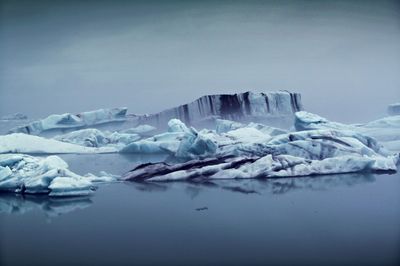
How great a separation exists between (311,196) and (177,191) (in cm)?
112

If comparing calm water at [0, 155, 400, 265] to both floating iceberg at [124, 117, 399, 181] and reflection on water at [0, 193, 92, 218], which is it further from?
floating iceberg at [124, 117, 399, 181]

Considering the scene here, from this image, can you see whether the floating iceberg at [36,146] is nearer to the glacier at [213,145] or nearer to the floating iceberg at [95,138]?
the glacier at [213,145]

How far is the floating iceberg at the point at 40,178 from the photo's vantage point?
354 cm

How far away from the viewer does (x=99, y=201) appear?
11.0 feet

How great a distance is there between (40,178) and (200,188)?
4.44 feet

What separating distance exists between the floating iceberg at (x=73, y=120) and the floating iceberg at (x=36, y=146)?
1.29 metres

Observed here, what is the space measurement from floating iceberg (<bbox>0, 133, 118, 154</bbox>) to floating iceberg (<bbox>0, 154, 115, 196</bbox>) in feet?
10.7

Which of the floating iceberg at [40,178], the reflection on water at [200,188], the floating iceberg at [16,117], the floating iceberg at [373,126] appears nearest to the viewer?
the reflection on water at [200,188]

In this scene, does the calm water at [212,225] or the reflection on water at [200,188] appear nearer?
the calm water at [212,225]

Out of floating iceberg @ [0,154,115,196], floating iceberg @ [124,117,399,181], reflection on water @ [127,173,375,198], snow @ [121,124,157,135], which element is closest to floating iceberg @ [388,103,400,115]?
floating iceberg @ [124,117,399,181]

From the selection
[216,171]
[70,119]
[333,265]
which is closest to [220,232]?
[333,265]

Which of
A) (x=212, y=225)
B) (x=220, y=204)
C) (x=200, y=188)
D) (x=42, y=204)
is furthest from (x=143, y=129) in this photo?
(x=212, y=225)

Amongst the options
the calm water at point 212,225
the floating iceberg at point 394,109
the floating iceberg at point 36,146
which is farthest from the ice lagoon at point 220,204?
the floating iceberg at point 394,109

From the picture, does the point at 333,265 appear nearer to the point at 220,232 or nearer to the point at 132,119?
the point at 220,232
